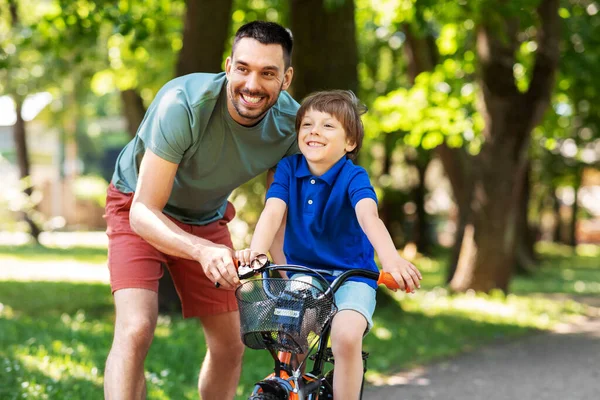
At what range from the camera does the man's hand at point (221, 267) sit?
A: 3.67 meters

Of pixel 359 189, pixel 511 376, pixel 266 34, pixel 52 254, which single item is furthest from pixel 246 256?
pixel 52 254

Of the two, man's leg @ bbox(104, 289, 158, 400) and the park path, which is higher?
man's leg @ bbox(104, 289, 158, 400)

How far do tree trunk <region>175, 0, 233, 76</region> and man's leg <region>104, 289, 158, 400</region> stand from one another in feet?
23.4

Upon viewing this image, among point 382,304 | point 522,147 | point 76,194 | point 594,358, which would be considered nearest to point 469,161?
point 522,147

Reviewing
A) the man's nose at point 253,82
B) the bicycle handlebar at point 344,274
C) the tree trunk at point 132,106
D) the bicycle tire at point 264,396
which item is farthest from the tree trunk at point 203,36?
the tree trunk at point 132,106

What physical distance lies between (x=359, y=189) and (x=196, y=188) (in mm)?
1077

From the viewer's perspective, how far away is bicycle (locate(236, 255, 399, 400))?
357 cm

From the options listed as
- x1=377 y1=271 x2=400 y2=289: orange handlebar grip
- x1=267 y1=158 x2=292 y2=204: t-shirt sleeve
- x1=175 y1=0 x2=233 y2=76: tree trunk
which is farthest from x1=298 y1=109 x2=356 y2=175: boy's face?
x1=175 y1=0 x2=233 y2=76: tree trunk

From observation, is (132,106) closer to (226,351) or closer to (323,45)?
(323,45)

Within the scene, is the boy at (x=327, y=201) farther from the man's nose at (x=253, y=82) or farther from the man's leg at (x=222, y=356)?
the man's leg at (x=222, y=356)

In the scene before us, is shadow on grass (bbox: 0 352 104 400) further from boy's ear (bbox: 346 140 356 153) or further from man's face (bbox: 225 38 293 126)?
boy's ear (bbox: 346 140 356 153)

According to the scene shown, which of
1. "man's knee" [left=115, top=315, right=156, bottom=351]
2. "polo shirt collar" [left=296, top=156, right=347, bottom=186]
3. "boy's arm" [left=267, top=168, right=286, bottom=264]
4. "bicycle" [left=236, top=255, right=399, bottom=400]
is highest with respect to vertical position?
"polo shirt collar" [left=296, top=156, right=347, bottom=186]

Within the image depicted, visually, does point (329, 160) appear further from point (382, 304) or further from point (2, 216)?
point (2, 216)

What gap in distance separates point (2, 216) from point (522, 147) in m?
12.6
